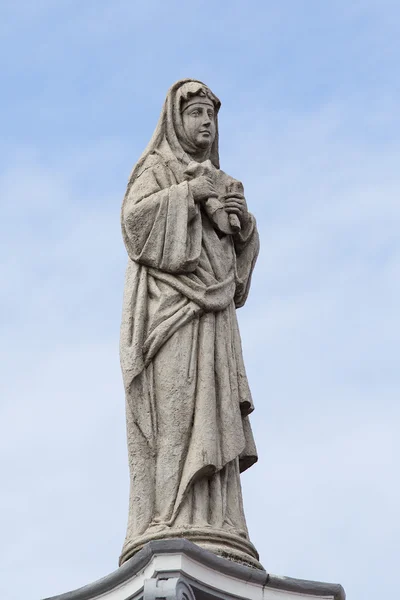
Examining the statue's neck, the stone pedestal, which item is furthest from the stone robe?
the stone pedestal

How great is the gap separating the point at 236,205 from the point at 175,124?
3.53ft

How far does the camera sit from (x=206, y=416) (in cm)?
1705

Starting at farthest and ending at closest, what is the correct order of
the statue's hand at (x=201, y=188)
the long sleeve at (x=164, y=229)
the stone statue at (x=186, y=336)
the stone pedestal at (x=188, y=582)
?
the statue's hand at (x=201, y=188) → the long sleeve at (x=164, y=229) → the stone statue at (x=186, y=336) → the stone pedestal at (x=188, y=582)

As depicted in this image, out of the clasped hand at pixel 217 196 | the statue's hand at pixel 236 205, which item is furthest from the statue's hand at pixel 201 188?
the statue's hand at pixel 236 205

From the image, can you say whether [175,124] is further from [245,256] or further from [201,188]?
[245,256]

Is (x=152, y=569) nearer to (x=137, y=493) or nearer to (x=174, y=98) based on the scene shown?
(x=137, y=493)

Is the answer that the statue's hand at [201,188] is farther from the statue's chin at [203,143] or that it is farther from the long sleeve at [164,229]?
the statue's chin at [203,143]

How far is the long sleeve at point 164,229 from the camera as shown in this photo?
1767cm

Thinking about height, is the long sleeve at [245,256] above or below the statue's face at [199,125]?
below

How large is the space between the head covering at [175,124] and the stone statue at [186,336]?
0.01 meters

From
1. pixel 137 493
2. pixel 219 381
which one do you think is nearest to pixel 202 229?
pixel 219 381

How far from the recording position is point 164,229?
701 inches

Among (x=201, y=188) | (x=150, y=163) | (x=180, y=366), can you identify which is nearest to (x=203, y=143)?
(x=150, y=163)

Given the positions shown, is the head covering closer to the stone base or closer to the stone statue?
the stone statue
